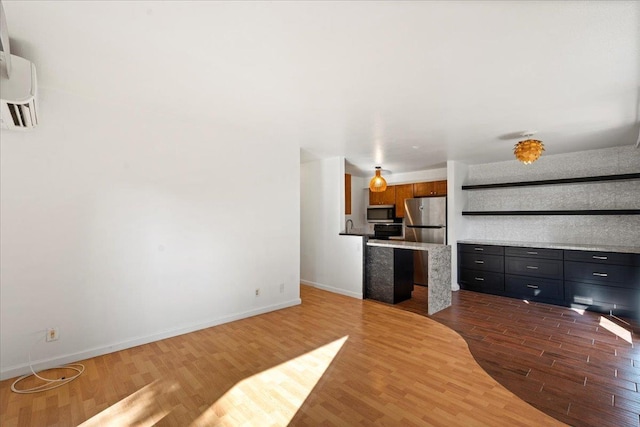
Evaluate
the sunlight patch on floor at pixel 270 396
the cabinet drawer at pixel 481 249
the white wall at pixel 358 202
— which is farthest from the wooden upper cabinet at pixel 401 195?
the sunlight patch on floor at pixel 270 396

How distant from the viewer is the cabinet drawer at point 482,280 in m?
5.09

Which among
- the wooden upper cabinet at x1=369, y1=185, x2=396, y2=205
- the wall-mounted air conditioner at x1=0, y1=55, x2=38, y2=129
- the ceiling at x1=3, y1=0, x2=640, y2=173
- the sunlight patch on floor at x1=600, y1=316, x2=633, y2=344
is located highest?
the ceiling at x1=3, y1=0, x2=640, y2=173

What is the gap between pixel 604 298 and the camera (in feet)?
13.5

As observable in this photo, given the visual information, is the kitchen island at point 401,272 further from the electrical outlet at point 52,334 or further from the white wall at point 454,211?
the electrical outlet at point 52,334

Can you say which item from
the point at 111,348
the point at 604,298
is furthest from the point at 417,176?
the point at 111,348

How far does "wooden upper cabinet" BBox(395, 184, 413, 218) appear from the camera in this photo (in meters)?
6.66

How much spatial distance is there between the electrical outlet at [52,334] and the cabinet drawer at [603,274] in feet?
21.1

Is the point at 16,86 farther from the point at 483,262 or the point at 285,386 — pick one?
the point at 483,262

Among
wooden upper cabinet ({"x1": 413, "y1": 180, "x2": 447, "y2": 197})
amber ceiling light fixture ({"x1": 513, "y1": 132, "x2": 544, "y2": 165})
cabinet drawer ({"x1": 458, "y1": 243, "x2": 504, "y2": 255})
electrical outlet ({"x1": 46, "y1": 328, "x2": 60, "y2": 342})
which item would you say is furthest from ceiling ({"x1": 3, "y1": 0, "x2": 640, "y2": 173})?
wooden upper cabinet ({"x1": 413, "y1": 180, "x2": 447, "y2": 197})

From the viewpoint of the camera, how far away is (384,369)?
2.55 meters

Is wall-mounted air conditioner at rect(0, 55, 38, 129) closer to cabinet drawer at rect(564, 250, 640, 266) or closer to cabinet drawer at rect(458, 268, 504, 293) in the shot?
cabinet drawer at rect(458, 268, 504, 293)

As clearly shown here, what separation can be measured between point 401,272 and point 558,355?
7.12ft

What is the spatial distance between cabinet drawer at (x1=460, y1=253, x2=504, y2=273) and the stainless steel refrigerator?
0.48m

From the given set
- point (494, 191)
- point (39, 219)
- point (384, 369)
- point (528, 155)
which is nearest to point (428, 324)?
point (384, 369)
